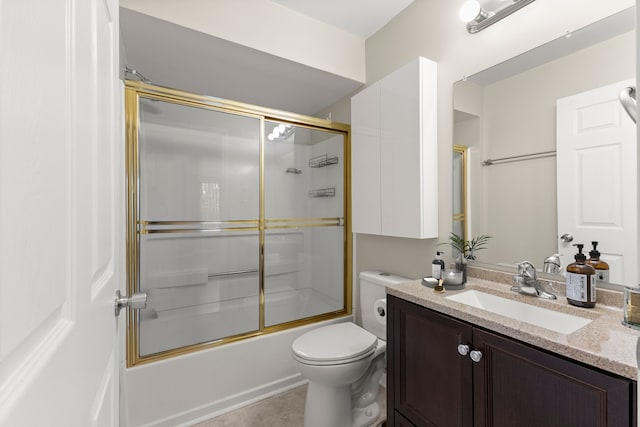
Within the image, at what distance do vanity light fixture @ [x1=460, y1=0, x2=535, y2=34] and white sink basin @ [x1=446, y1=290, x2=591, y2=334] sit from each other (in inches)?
53.3

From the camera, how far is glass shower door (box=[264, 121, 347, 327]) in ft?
7.65

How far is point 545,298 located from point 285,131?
1.95m

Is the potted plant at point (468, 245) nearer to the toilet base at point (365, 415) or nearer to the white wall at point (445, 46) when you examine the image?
the white wall at point (445, 46)

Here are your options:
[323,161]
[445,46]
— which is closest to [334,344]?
[323,161]

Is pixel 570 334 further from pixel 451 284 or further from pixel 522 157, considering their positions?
pixel 522 157

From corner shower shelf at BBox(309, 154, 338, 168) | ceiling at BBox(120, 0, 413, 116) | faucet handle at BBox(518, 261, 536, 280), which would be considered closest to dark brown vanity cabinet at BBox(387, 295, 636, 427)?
faucet handle at BBox(518, 261, 536, 280)

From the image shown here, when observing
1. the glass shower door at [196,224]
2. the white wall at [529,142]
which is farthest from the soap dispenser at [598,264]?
the glass shower door at [196,224]

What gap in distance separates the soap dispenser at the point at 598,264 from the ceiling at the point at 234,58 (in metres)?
1.78

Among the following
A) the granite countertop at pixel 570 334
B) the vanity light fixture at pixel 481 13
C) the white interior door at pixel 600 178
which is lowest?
the granite countertop at pixel 570 334

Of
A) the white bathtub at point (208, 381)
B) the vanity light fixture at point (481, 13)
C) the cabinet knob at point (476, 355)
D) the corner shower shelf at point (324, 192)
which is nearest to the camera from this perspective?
the cabinet knob at point (476, 355)

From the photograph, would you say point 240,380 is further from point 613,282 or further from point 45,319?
point 613,282

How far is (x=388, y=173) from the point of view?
6.12 feet

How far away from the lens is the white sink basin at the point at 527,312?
3.45 feet

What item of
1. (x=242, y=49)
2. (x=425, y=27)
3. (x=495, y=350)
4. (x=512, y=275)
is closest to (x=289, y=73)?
(x=242, y=49)
